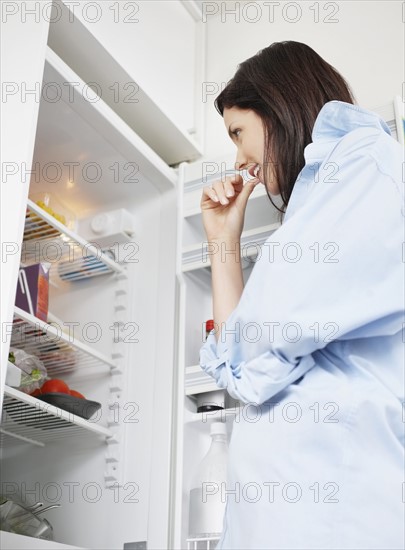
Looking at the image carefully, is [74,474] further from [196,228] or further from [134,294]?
[196,228]

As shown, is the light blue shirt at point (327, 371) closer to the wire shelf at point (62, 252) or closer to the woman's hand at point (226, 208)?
the woman's hand at point (226, 208)

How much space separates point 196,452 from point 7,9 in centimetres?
99

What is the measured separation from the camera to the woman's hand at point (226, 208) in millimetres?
1182

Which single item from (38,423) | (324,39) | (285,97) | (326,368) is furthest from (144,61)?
(326,368)

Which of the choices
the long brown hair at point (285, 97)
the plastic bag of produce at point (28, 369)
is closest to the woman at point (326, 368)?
the long brown hair at point (285, 97)

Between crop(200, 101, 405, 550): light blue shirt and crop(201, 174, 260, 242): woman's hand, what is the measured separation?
0.39 metres

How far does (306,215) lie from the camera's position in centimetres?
77

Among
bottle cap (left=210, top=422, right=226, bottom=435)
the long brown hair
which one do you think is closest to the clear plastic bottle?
bottle cap (left=210, top=422, right=226, bottom=435)

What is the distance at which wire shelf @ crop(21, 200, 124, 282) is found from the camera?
5.27ft

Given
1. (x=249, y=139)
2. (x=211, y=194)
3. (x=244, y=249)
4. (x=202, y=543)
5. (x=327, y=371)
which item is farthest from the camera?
(x=244, y=249)

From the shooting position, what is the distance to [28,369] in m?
1.51

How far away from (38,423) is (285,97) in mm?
859

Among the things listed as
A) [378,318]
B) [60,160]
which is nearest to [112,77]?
[60,160]

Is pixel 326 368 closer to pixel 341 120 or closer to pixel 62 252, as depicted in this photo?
pixel 341 120
